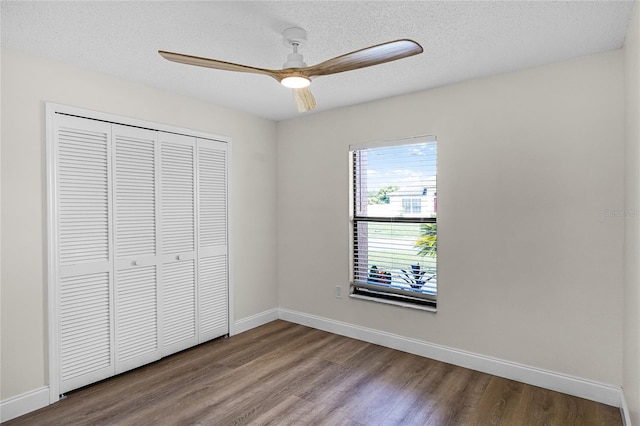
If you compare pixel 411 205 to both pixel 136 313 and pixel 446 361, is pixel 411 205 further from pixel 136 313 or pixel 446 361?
pixel 136 313

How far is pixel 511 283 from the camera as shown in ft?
9.34

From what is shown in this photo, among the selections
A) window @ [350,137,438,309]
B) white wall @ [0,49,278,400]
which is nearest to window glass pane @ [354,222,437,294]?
window @ [350,137,438,309]

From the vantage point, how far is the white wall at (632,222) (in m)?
1.85

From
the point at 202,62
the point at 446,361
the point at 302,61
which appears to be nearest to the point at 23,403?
the point at 202,62

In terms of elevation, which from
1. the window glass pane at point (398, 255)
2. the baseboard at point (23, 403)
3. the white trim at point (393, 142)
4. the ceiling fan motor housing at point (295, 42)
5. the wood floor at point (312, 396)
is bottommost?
the wood floor at point (312, 396)

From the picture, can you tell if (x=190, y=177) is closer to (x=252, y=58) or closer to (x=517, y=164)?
(x=252, y=58)

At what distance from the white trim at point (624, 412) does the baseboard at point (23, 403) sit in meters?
3.77

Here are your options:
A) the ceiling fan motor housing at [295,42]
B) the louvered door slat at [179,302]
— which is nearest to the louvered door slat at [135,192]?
the louvered door slat at [179,302]

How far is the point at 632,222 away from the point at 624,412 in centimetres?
123

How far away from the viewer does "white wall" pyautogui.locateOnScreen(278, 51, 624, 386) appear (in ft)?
8.14

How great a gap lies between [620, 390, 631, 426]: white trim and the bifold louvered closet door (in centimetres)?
333

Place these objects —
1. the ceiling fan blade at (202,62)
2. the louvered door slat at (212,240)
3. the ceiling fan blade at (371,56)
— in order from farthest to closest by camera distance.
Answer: the louvered door slat at (212,240) → the ceiling fan blade at (202,62) → the ceiling fan blade at (371,56)

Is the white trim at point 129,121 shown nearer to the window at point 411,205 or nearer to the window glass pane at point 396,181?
the window glass pane at point 396,181

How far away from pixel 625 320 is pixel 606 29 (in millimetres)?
1823
